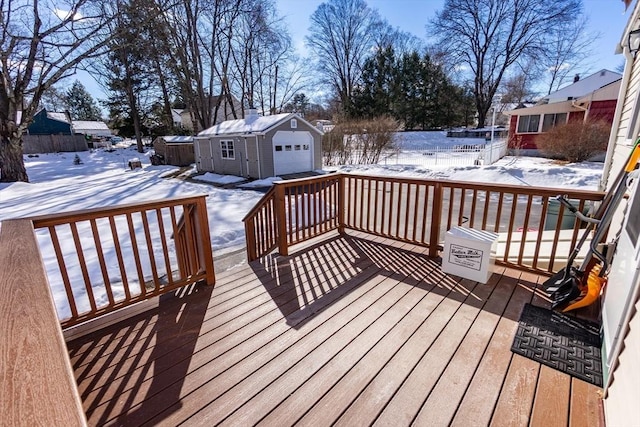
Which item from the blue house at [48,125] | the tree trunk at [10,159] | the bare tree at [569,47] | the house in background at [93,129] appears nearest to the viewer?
the tree trunk at [10,159]

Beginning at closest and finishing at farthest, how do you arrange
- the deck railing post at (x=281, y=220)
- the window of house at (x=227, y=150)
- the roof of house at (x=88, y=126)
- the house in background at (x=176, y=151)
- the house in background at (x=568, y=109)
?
the deck railing post at (x=281, y=220), the house in background at (x=568, y=109), the window of house at (x=227, y=150), the house in background at (x=176, y=151), the roof of house at (x=88, y=126)

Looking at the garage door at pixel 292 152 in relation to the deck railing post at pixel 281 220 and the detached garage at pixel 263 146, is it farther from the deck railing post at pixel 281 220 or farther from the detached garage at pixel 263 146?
the deck railing post at pixel 281 220

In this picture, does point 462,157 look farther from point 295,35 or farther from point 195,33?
point 195,33

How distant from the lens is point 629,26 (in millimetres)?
3539

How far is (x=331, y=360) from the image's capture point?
73.6 inches

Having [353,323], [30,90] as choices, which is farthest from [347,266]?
[30,90]

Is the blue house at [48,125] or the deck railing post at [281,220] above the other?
the blue house at [48,125]

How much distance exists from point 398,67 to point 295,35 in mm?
9290

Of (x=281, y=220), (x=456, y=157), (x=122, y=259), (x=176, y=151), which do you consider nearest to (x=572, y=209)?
(x=281, y=220)

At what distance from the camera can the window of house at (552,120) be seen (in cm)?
1521

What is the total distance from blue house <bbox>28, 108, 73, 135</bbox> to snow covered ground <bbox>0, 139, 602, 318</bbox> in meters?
16.5

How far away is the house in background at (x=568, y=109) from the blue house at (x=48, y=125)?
37308 mm

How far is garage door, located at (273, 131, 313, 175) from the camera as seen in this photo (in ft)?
42.8

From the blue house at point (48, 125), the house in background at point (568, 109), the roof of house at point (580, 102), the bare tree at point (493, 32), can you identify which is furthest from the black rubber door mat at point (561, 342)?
the blue house at point (48, 125)
